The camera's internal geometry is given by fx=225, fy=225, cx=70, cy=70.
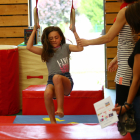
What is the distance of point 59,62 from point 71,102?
0.84m

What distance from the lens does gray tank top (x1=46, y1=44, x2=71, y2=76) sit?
2271mm

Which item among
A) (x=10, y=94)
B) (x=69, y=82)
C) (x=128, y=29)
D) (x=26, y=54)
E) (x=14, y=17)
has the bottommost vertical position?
(x=10, y=94)

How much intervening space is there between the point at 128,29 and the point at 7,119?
1970mm

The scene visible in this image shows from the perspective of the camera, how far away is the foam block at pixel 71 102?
2.94 m

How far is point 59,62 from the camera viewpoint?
2283 millimetres

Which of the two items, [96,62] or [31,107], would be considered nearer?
[31,107]

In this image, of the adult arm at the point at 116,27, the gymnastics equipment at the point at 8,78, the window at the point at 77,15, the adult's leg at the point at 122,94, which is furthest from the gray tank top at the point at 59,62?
the window at the point at 77,15

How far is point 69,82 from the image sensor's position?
7.34ft

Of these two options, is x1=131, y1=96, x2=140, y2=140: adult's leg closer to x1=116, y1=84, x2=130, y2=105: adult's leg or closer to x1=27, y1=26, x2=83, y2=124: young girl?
x1=116, y1=84, x2=130, y2=105: adult's leg

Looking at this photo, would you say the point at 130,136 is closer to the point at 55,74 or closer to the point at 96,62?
the point at 55,74

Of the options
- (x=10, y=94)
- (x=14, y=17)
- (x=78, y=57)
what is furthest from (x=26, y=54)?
(x=78, y=57)

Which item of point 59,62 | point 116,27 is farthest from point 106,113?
point 59,62

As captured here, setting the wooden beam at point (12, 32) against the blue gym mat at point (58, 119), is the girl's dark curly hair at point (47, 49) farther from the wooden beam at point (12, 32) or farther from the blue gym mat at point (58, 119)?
the wooden beam at point (12, 32)

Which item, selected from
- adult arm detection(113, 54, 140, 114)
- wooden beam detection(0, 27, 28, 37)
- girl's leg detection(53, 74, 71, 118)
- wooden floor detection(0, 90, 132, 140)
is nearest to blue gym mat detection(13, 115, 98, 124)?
girl's leg detection(53, 74, 71, 118)
